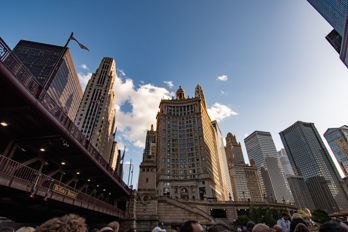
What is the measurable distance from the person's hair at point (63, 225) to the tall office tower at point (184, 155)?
69529 mm

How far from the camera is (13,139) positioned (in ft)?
53.8

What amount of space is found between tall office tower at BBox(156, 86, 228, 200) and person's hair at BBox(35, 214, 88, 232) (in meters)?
69.5

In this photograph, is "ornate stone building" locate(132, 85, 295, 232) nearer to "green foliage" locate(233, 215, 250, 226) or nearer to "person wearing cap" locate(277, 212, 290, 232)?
"green foliage" locate(233, 215, 250, 226)

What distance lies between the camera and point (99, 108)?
104875 millimetres

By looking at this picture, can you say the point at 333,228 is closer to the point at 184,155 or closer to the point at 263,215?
the point at 263,215

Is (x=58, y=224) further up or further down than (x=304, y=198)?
further down

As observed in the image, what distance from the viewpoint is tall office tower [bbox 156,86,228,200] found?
251 ft

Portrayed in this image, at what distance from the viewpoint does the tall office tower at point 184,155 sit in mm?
76625

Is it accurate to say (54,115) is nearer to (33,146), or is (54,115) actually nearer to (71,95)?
(33,146)

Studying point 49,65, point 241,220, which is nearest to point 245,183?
point 241,220

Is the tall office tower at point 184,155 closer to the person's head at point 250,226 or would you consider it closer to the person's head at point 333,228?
the person's head at point 250,226

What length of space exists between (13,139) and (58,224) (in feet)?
61.0

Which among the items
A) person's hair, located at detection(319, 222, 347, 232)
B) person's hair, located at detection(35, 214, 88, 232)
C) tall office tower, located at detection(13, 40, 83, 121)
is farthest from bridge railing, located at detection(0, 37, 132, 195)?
tall office tower, located at detection(13, 40, 83, 121)

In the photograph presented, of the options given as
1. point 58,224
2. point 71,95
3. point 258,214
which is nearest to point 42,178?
point 58,224
